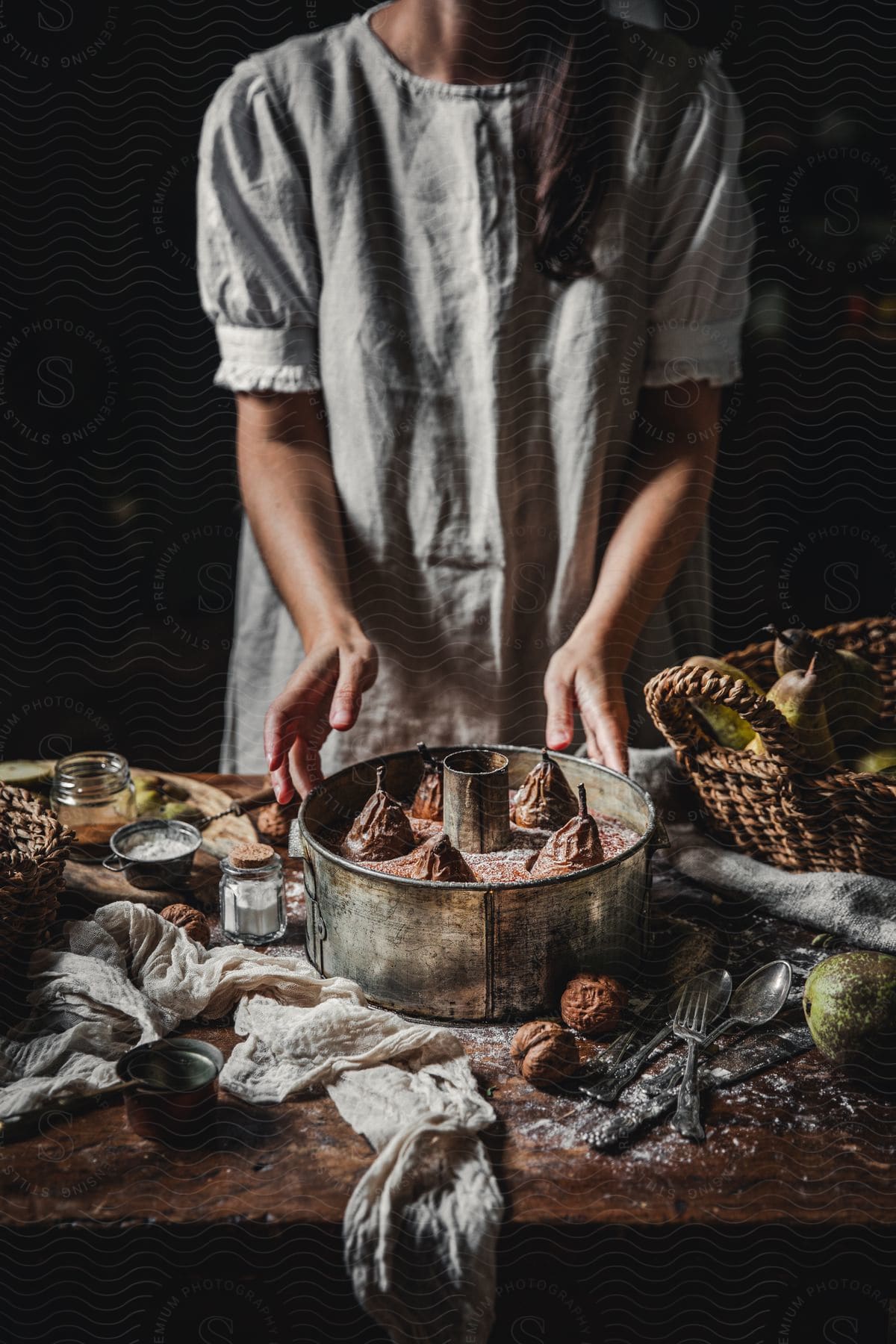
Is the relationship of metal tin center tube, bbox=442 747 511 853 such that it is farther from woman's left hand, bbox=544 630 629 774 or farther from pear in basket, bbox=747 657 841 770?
pear in basket, bbox=747 657 841 770

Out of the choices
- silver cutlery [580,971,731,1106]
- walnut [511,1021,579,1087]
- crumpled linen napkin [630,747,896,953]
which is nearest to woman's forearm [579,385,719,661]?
crumpled linen napkin [630,747,896,953]

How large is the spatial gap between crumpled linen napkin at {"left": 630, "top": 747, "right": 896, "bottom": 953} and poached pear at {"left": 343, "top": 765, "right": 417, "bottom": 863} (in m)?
0.35

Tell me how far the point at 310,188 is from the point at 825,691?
3.16 feet

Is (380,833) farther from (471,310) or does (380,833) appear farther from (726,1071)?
(471,310)

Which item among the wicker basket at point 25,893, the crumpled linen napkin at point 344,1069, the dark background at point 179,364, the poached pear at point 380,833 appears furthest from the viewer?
the dark background at point 179,364

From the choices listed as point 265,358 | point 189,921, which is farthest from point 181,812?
point 265,358

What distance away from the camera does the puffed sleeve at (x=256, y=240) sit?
1.44m

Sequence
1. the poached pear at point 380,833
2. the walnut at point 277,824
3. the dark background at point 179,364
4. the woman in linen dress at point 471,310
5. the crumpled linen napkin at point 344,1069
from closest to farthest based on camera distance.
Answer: the crumpled linen napkin at point 344,1069, the poached pear at point 380,833, the walnut at point 277,824, the woman in linen dress at point 471,310, the dark background at point 179,364

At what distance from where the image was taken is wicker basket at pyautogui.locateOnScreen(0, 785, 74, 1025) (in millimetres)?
914

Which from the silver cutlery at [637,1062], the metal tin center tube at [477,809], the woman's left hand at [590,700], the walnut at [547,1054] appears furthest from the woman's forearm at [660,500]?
the walnut at [547,1054]

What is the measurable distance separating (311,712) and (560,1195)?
615 mm

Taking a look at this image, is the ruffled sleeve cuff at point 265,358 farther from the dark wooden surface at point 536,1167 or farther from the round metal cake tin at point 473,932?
the dark wooden surface at point 536,1167

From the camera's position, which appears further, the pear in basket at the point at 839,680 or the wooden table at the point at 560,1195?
the pear in basket at the point at 839,680

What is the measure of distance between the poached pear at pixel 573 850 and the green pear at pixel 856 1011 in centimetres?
22
